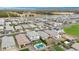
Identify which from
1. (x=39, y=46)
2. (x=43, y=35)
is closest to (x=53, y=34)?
(x=43, y=35)

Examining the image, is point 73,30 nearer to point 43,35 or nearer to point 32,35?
point 43,35

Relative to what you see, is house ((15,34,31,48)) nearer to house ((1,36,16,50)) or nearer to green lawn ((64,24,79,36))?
house ((1,36,16,50))

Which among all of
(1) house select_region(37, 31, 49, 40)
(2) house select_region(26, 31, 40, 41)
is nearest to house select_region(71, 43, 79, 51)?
(1) house select_region(37, 31, 49, 40)

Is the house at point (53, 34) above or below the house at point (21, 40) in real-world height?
above

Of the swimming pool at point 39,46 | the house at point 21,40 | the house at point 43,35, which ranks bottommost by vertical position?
the swimming pool at point 39,46

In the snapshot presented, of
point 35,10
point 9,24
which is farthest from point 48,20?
point 9,24

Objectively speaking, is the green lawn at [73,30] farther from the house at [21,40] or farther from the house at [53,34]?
the house at [21,40]

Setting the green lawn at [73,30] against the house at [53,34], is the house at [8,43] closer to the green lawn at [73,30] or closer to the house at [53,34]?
the house at [53,34]

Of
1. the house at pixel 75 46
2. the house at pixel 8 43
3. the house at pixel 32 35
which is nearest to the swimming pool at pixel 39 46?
the house at pixel 32 35
